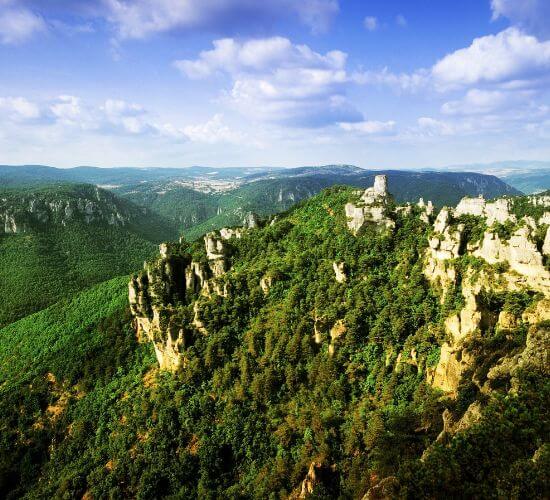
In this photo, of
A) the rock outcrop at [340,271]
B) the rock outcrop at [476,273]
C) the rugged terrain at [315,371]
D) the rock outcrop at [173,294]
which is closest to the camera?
the rugged terrain at [315,371]

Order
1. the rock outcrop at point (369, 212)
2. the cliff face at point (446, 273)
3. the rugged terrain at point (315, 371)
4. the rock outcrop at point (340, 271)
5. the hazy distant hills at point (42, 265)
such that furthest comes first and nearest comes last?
the hazy distant hills at point (42, 265), the rock outcrop at point (369, 212), the rock outcrop at point (340, 271), the cliff face at point (446, 273), the rugged terrain at point (315, 371)

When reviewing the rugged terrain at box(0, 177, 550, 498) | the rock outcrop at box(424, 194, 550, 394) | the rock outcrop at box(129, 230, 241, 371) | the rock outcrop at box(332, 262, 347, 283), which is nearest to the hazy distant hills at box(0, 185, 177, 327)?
the rugged terrain at box(0, 177, 550, 498)

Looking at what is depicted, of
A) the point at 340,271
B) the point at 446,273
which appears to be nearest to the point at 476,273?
the point at 446,273

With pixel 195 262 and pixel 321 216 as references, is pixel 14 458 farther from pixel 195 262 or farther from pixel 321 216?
pixel 321 216

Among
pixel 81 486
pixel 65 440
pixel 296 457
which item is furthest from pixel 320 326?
pixel 65 440

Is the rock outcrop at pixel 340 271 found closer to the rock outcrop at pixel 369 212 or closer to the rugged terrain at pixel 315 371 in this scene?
the rugged terrain at pixel 315 371

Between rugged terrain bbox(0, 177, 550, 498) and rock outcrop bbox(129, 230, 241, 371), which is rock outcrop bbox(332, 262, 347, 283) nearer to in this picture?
rugged terrain bbox(0, 177, 550, 498)

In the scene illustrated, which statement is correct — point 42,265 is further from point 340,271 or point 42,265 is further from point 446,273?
point 446,273

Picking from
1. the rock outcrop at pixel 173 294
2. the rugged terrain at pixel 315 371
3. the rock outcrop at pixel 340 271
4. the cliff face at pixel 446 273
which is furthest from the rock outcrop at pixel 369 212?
the rock outcrop at pixel 173 294

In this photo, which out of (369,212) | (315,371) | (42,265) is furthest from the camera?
(42,265)
